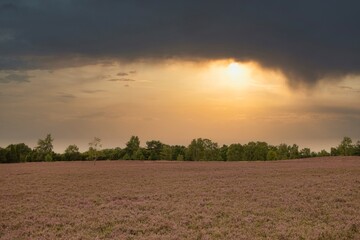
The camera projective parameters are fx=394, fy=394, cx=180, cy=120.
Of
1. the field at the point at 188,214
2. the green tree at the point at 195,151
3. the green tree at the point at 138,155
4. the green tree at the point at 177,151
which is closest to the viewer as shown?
the field at the point at 188,214

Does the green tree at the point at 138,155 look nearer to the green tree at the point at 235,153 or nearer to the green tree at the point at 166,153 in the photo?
the green tree at the point at 166,153

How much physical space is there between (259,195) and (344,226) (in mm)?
10641

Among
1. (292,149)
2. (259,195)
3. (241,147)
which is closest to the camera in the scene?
(259,195)

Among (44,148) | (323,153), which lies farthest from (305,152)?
(44,148)

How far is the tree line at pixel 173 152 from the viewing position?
150m

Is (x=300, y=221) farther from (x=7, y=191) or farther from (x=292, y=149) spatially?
(x=292, y=149)

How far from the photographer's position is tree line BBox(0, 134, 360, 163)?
150 m

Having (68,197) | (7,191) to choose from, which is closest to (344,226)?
(68,197)

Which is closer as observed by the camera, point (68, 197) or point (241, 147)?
point (68, 197)

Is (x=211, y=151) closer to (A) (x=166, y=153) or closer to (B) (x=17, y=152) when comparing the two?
(A) (x=166, y=153)

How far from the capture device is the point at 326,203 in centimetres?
2483

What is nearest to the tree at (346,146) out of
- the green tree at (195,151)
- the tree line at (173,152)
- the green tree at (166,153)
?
the tree line at (173,152)

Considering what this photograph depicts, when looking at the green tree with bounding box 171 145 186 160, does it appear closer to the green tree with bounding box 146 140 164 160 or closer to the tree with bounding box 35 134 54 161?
the green tree with bounding box 146 140 164 160

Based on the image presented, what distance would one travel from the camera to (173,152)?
7156 inches
